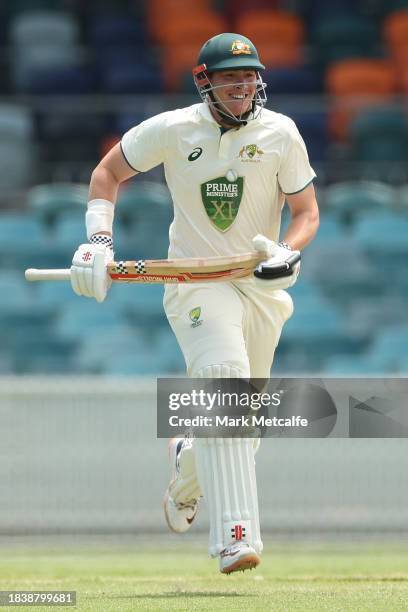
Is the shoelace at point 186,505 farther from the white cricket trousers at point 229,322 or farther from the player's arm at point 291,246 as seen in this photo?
the player's arm at point 291,246

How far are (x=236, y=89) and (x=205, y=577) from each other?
218cm

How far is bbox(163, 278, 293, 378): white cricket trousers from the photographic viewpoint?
6.03 m

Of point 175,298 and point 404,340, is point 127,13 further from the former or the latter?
point 175,298

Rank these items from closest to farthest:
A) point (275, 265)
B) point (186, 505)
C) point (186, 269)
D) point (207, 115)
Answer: point (275, 265)
point (186, 269)
point (207, 115)
point (186, 505)

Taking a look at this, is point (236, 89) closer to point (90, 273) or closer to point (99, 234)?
point (99, 234)

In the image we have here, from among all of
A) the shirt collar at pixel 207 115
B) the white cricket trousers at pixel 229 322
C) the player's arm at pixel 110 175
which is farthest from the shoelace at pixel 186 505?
the shirt collar at pixel 207 115

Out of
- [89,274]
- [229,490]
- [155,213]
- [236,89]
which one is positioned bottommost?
[229,490]

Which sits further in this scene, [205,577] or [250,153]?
[205,577]

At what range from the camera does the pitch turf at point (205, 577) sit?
18.2 ft

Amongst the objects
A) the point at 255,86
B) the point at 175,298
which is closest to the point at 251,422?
the point at 175,298

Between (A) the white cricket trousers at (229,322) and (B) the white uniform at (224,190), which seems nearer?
(A) the white cricket trousers at (229,322)

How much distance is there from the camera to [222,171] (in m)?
6.26

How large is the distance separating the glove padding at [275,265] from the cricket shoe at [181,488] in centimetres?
97

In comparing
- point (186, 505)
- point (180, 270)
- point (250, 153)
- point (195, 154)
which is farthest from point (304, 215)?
point (186, 505)
